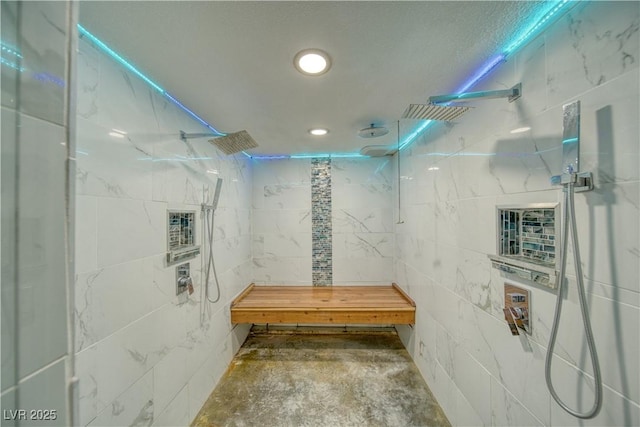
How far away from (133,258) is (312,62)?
1377 millimetres

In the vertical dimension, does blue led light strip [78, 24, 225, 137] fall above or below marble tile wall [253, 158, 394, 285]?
above

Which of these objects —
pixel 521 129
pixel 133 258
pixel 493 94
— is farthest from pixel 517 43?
pixel 133 258

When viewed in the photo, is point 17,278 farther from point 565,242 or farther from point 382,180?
point 382,180

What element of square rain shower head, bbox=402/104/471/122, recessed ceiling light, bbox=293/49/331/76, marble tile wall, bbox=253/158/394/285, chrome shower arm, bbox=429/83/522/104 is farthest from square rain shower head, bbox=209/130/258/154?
marble tile wall, bbox=253/158/394/285

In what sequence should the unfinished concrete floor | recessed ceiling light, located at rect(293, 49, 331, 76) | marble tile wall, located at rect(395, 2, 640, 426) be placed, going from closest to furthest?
marble tile wall, located at rect(395, 2, 640, 426) < recessed ceiling light, located at rect(293, 49, 331, 76) < the unfinished concrete floor

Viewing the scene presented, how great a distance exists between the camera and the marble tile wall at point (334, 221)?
3.20 m

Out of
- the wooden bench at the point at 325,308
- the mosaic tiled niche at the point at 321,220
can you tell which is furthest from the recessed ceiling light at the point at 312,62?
the wooden bench at the point at 325,308

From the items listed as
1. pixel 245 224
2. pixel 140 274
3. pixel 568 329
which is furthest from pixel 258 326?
pixel 568 329

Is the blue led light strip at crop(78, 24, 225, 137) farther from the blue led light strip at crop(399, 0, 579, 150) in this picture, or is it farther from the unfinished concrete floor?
the unfinished concrete floor

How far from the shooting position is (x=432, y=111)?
1.26 meters

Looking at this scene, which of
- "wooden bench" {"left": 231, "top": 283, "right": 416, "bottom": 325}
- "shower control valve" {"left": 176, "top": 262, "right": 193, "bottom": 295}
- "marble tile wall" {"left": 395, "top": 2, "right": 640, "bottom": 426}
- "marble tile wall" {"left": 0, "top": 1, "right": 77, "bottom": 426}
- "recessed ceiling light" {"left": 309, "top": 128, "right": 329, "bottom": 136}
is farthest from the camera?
"wooden bench" {"left": 231, "top": 283, "right": 416, "bottom": 325}

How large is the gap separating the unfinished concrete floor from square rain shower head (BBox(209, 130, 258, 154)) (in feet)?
6.79

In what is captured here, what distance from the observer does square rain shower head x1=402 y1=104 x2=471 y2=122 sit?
1.19 meters

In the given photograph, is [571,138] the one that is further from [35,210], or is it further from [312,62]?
[35,210]
